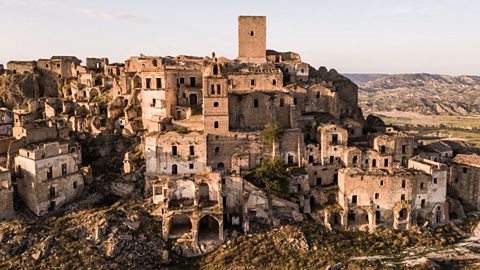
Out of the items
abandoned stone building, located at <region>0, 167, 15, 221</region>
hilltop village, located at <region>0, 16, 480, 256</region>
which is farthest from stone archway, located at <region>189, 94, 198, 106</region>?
abandoned stone building, located at <region>0, 167, 15, 221</region>

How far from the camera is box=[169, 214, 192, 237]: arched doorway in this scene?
130 feet

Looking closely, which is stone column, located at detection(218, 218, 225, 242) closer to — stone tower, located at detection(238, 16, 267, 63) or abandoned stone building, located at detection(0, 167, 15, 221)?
abandoned stone building, located at detection(0, 167, 15, 221)

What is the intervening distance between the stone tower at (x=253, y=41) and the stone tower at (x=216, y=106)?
12.1m

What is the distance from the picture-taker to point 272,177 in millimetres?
41875

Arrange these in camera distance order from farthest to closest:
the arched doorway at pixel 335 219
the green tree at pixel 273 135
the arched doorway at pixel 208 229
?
the green tree at pixel 273 135 → the arched doorway at pixel 335 219 → the arched doorway at pixel 208 229

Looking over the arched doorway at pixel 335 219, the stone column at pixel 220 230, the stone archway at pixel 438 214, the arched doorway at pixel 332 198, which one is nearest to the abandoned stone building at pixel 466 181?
the stone archway at pixel 438 214

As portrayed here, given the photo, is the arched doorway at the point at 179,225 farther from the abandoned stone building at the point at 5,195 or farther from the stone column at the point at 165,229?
the abandoned stone building at the point at 5,195

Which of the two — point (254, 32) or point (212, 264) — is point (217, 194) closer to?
point (212, 264)

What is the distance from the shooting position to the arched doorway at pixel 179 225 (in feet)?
130

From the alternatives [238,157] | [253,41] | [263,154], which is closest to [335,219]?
[263,154]

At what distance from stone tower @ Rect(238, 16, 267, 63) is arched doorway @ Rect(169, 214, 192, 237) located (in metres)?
22.3

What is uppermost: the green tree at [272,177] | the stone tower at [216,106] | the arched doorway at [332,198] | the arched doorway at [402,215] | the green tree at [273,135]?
the stone tower at [216,106]

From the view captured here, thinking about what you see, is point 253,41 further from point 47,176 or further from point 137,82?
point 47,176

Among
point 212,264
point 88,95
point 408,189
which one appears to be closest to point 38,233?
point 212,264
